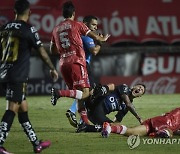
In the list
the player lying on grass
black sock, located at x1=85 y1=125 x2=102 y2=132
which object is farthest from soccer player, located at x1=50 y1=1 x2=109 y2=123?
the player lying on grass

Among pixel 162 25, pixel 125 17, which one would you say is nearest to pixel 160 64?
pixel 162 25

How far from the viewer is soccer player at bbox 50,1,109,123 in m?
10.3

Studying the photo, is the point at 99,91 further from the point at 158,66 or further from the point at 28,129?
the point at 158,66

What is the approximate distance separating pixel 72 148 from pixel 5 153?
1.20m

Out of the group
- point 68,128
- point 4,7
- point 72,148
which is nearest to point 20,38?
point 72,148

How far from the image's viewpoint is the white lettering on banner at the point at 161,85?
20781 millimetres

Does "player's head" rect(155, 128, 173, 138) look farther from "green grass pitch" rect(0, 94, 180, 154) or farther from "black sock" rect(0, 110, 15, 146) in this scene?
"black sock" rect(0, 110, 15, 146)

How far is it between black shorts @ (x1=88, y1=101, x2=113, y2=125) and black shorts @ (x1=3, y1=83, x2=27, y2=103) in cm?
268

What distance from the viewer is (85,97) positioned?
34.2 feet

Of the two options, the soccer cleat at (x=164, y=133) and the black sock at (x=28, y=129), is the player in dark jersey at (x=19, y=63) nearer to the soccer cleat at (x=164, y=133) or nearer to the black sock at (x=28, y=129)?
the black sock at (x=28, y=129)

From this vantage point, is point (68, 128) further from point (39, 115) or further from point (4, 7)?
point (4, 7)

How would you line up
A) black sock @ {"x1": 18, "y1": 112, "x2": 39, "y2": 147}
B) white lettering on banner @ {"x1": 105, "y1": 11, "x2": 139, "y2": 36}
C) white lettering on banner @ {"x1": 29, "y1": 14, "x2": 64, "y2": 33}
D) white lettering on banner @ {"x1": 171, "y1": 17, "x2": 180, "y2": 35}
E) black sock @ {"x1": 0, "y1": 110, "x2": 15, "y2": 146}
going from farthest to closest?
1. white lettering on banner @ {"x1": 171, "y1": 17, "x2": 180, "y2": 35}
2. white lettering on banner @ {"x1": 105, "y1": 11, "x2": 139, "y2": 36}
3. white lettering on banner @ {"x1": 29, "y1": 14, "x2": 64, "y2": 33}
4. black sock @ {"x1": 18, "y1": 112, "x2": 39, "y2": 147}
5. black sock @ {"x1": 0, "y1": 110, "x2": 15, "y2": 146}

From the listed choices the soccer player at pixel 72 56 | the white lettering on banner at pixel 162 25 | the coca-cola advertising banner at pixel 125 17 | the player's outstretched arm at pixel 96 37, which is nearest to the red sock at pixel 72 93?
the soccer player at pixel 72 56

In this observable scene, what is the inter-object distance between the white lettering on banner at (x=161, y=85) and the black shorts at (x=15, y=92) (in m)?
13.1
